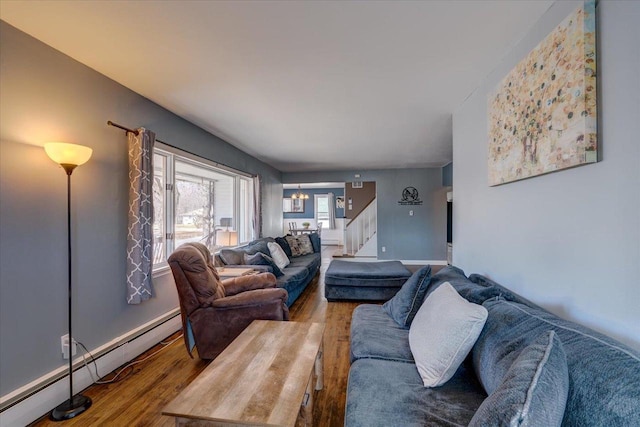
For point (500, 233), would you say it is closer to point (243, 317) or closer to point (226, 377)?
point (226, 377)

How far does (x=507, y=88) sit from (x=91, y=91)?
10.3 feet

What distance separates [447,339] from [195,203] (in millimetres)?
3817

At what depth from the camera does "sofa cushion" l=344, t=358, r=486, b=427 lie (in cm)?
117

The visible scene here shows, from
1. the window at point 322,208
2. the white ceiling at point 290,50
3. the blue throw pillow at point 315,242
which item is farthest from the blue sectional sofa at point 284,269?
the window at point 322,208

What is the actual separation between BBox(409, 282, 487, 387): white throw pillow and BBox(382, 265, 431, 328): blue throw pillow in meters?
0.50

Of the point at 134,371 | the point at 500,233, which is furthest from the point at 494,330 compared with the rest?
the point at 134,371

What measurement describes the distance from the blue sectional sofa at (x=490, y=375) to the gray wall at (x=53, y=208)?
2087mm

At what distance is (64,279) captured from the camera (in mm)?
2039

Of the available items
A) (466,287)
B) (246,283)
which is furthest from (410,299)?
(246,283)

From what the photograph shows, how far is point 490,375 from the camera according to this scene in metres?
1.22

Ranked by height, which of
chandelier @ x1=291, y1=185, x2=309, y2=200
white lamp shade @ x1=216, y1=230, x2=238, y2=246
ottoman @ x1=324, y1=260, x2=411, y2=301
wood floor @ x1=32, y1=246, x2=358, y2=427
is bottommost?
wood floor @ x1=32, y1=246, x2=358, y2=427

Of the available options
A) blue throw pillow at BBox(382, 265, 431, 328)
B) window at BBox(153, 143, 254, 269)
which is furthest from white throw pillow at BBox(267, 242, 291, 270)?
blue throw pillow at BBox(382, 265, 431, 328)

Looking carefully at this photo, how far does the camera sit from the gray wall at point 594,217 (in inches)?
41.5

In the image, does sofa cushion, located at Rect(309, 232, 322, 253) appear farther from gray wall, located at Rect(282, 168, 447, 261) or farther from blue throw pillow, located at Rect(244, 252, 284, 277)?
blue throw pillow, located at Rect(244, 252, 284, 277)
